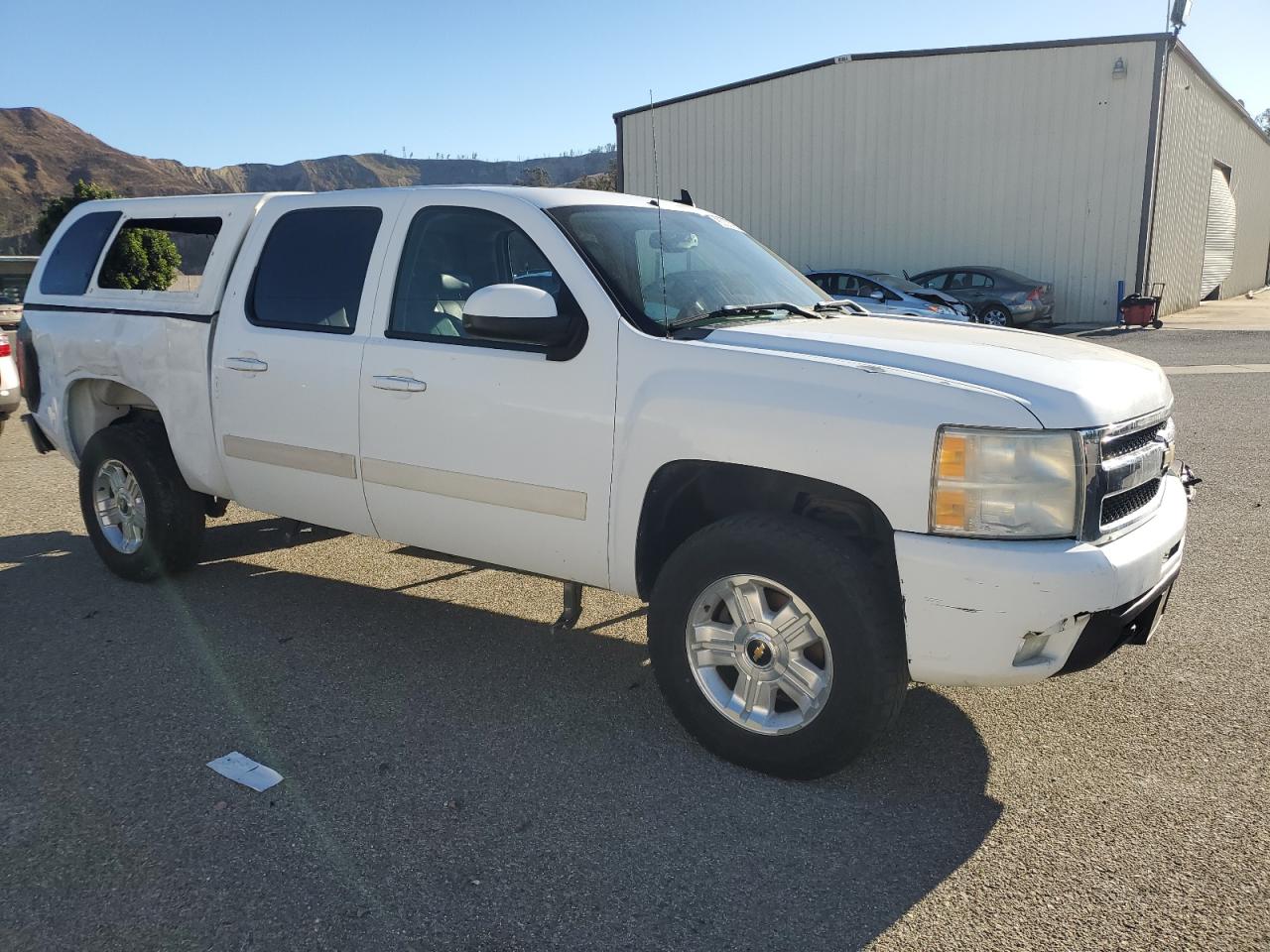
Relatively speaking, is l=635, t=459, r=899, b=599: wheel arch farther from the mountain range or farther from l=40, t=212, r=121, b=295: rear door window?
the mountain range

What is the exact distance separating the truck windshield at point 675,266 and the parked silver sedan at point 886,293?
13.6 metres

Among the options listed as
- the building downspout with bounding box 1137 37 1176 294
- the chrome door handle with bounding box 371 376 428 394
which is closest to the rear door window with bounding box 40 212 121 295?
the chrome door handle with bounding box 371 376 428 394

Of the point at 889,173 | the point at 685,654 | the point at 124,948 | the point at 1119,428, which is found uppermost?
the point at 889,173

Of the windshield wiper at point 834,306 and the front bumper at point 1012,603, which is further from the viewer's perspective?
the windshield wiper at point 834,306

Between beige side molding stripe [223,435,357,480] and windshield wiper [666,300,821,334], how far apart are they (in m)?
1.58

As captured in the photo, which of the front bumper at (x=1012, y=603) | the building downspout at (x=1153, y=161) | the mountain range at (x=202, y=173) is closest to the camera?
the front bumper at (x=1012, y=603)

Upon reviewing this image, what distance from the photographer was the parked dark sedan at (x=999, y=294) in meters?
22.1

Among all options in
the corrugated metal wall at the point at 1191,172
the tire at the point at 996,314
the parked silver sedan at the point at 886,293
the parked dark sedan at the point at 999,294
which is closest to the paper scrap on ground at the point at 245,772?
the parked silver sedan at the point at 886,293

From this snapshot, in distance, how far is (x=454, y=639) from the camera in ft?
15.8

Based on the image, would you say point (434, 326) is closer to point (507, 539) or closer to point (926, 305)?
point (507, 539)

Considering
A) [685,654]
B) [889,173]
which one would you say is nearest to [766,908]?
[685,654]

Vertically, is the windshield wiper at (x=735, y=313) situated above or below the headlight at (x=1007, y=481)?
above

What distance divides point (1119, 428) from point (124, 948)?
3181 mm

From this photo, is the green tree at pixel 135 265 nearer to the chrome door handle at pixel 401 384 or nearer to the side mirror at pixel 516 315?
the chrome door handle at pixel 401 384
